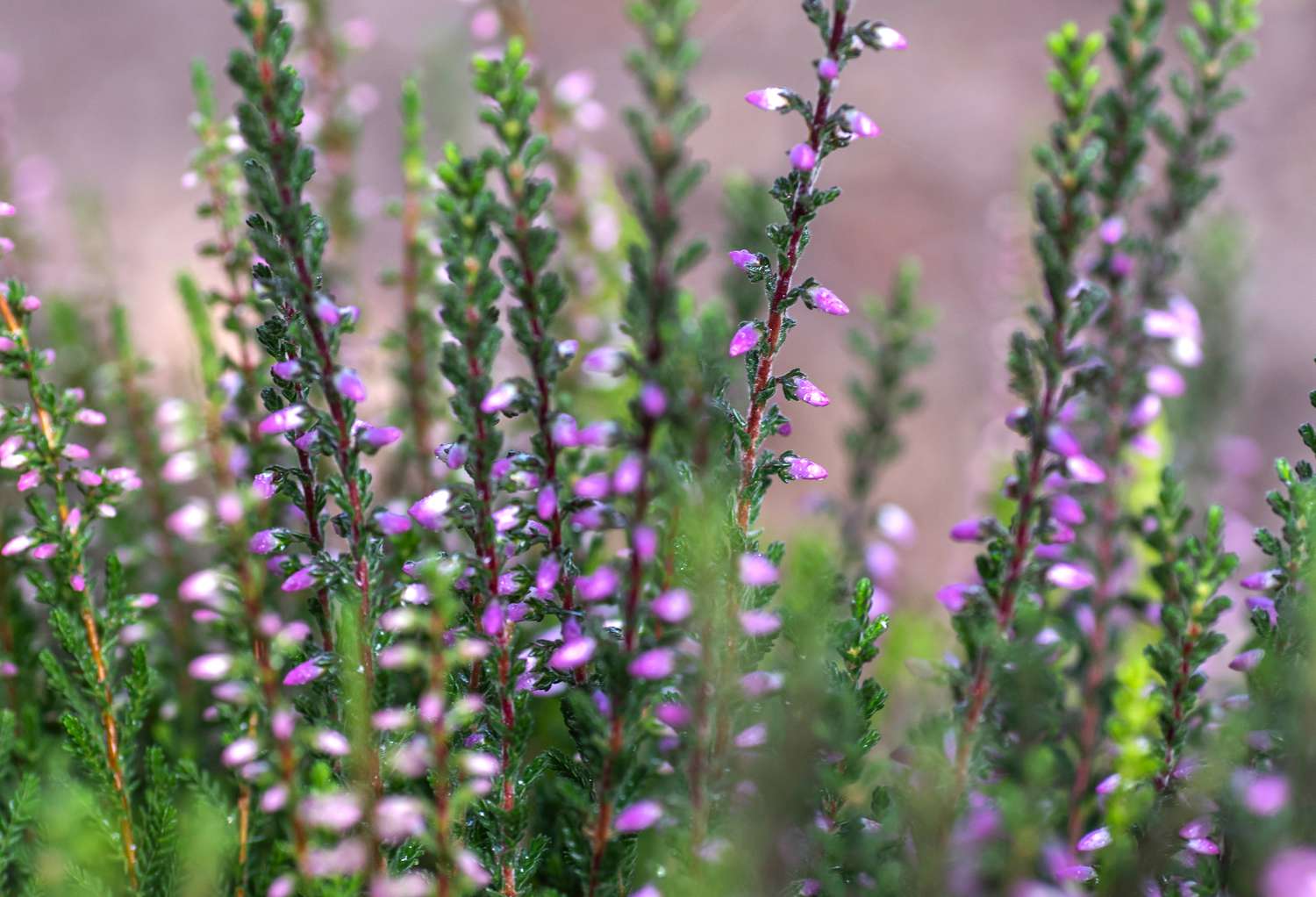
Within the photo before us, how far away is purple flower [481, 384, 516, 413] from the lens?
4.09 ft

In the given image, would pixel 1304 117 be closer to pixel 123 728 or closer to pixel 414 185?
pixel 414 185

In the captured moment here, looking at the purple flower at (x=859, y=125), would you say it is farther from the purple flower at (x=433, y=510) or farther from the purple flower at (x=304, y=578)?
the purple flower at (x=304, y=578)

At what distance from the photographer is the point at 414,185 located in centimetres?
271

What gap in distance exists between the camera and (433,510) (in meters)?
1.35

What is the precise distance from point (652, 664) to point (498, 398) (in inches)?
14.3

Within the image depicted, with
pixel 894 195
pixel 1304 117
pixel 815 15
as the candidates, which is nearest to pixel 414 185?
pixel 815 15

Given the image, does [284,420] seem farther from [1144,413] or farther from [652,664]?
[1144,413]

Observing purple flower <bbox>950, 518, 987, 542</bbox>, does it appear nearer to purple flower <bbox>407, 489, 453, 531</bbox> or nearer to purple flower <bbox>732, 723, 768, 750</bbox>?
purple flower <bbox>732, 723, 768, 750</bbox>

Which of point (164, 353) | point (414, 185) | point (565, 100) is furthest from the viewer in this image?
point (164, 353)

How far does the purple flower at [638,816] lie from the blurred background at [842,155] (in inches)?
118

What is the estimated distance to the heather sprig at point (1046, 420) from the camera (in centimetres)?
129

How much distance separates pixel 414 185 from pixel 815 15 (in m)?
1.56

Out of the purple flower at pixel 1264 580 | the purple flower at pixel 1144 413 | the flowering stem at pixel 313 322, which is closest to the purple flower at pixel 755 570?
the flowering stem at pixel 313 322

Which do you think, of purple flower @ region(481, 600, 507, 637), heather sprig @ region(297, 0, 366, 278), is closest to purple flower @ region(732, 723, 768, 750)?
purple flower @ region(481, 600, 507, 637)
